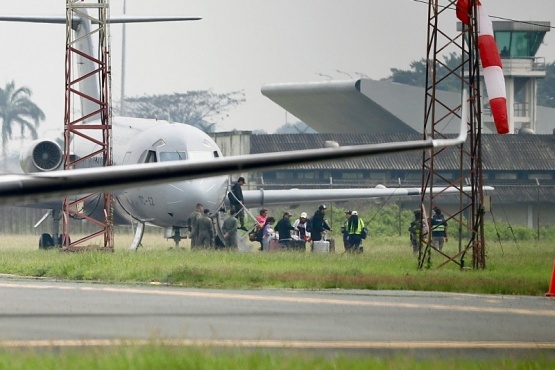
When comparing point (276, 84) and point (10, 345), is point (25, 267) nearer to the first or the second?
point (10, 345)

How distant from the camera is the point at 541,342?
11766 mm

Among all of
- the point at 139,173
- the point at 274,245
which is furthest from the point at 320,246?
the point at 139,173

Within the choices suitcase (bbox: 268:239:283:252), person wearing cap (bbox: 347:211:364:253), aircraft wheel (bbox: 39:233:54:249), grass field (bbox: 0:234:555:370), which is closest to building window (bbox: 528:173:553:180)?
Result: person wearing cap (bbox: 347:211:364:253)

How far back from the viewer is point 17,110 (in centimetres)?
11700

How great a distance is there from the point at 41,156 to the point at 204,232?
5078 mm

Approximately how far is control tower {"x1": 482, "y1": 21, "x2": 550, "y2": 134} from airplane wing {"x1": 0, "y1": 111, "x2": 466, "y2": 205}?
76294mm

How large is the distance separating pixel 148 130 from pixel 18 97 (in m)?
83.4

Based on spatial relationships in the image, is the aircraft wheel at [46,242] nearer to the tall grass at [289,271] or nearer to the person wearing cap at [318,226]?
the person wearing cap at [318,226]

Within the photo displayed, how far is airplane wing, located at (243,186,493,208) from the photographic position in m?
43.3

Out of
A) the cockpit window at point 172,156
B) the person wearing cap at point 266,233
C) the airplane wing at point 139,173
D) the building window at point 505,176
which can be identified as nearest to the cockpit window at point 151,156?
the cockpit window at point 172,156

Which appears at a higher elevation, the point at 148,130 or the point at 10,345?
the point at 148,130

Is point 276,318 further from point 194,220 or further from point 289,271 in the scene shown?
point 194,220

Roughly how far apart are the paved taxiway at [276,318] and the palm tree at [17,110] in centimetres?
9333

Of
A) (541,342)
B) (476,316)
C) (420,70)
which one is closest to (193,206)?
(476,316)
